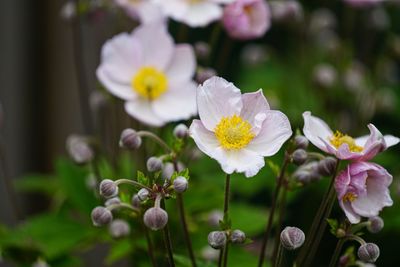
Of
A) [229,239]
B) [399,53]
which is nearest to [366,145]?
[229,239]

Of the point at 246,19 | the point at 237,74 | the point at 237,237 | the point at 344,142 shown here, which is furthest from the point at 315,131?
the point at 237,74

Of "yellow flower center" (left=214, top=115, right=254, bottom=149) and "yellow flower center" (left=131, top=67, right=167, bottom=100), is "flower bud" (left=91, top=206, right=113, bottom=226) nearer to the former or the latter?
"yellow flower center" (left=214, top=115, right=254, bottom=149)

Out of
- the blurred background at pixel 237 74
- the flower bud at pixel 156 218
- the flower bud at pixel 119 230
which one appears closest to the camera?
the flower bud at pixel 156 218

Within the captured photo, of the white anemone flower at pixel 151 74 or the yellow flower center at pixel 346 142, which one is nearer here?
the yellow flower center at pixel 346 142

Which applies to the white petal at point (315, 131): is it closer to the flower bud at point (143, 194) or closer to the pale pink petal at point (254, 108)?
the pale pink petal at point (254, 108)

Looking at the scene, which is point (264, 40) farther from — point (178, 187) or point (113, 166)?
point (178, 187)

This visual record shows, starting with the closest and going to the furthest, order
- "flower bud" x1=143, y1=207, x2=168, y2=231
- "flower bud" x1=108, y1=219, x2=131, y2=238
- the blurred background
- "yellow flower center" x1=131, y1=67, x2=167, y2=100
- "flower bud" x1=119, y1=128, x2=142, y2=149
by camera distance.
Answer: "flower bud" x1=143, y1=207, x2=168, y2=231, "flower bud" x1=119, y1=128, x2=142, y2=149, "flower bud" x1=108, y1=219, x2=131, y2=238, "yellow flower center" x1=131, y1=67, x2=167, y2=100, the blurred background

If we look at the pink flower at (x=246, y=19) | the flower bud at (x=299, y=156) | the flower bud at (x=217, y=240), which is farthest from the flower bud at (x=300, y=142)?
the pink flower at (x=246, y=19)

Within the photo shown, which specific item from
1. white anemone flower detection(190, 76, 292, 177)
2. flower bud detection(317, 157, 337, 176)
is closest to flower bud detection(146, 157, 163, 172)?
white anemone flower detection(190, 76, 292, 177)
